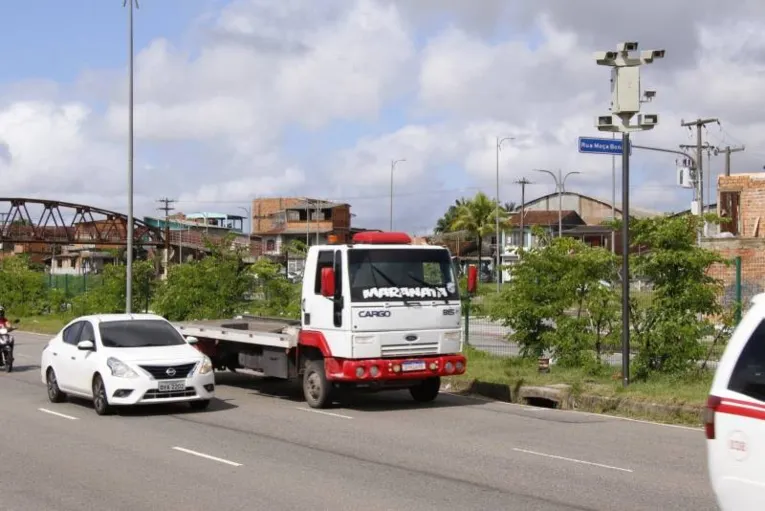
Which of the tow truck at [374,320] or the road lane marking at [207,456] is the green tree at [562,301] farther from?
the road lane marking at [207,456]

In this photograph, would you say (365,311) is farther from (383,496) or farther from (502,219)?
(502,219)

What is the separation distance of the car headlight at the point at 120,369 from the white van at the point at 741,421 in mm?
11087

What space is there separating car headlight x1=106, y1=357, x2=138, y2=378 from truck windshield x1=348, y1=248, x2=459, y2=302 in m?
3.59

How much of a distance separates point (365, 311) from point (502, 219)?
6994cm

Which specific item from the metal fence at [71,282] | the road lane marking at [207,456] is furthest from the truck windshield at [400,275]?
the metal fence at [71,282]

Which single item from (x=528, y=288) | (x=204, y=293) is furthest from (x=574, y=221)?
(x=528, y=288)

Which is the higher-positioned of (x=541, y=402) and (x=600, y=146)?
(x=600, y=146)

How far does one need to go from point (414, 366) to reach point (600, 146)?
5.06 m

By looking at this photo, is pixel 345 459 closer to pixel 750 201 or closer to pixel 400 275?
pixel 400 275

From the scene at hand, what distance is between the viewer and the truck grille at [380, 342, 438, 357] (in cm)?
1655

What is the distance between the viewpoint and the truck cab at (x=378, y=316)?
16.4 metres

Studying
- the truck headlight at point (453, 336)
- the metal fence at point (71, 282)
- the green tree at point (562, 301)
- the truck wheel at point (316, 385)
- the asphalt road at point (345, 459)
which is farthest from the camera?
the metal fence at point (71, 282)

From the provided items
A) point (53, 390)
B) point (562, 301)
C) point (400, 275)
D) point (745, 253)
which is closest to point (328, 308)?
point (400, 275)

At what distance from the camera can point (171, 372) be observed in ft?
52.7
